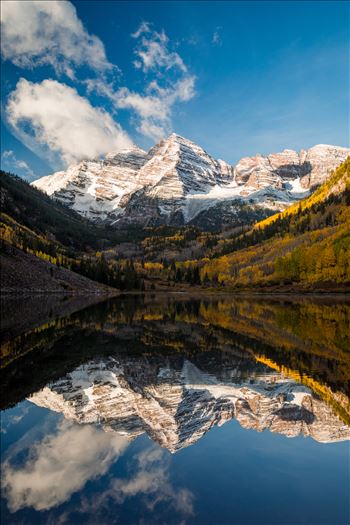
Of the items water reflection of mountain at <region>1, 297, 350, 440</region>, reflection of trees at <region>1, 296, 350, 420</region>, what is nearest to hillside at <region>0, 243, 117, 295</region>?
reflection of trees at <region>1, 296, 350, 420</region>

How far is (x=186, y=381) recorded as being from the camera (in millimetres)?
21562

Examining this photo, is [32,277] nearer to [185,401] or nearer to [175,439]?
[185,401]

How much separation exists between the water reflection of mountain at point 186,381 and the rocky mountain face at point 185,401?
43 mm

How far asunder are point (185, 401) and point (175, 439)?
4619 millimetres

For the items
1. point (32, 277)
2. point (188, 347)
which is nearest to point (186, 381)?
point (188, 347)

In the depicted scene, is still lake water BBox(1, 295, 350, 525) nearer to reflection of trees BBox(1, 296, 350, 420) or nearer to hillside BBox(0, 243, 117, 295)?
reflection of trees BBox(1, 296, 350, 420)

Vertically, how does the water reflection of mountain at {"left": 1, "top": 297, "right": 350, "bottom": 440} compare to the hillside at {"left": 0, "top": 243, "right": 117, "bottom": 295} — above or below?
below

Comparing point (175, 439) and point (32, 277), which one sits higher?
point (32, 277)

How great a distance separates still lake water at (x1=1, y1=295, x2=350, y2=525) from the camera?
8.92 meters

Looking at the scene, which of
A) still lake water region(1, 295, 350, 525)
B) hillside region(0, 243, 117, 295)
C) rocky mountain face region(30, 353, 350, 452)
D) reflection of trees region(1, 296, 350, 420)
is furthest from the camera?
hillside region(0, 243, 117, 295)

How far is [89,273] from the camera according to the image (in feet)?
648

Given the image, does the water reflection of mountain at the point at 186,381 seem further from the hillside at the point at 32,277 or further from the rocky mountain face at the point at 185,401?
the hillside at the point at 32,277

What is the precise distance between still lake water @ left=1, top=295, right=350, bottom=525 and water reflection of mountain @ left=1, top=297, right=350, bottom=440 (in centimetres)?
8

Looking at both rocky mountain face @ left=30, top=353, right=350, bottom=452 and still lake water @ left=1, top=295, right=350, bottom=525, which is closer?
still lake water @ left=1, top=295, right=350, bottom=525
